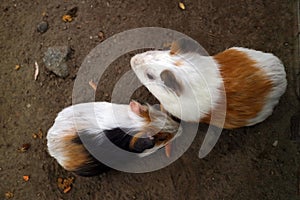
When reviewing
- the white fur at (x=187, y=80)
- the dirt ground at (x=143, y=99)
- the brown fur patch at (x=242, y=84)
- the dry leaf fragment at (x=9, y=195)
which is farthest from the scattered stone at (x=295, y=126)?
the dry leaf fragment at (x=9, y=195)

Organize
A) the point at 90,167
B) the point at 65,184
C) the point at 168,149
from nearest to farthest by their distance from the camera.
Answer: the point at 90,167 → the point at 168,149 → the point at 65,184

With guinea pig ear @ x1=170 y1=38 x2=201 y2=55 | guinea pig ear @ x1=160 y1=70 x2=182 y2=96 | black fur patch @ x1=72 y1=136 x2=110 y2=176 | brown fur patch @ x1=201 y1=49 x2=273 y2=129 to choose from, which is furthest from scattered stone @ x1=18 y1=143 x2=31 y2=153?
brown fur patch @ x1=201 y1=49 x2=273 y2=129

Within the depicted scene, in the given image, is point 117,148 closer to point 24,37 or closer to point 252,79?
point 252,79

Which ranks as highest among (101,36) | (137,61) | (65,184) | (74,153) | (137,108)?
(137,61)

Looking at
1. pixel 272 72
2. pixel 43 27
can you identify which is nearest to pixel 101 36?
pixel 43 27

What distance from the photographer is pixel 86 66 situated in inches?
147

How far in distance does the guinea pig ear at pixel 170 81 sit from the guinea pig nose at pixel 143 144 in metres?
0.43

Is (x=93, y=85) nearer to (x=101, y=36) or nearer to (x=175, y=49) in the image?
(x=101, y=36)

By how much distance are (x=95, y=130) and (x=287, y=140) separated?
1476 millimetres

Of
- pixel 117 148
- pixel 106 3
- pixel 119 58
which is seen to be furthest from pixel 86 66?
pixel 117 148

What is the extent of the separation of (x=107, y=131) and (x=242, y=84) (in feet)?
3.44

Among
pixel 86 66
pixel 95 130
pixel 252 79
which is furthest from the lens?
pixel 86 66

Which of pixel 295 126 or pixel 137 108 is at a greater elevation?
pixel 137 108

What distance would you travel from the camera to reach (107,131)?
3.26m
